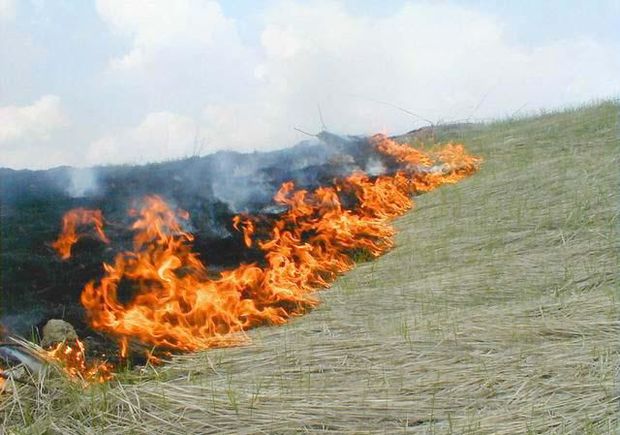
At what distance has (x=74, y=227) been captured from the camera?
17.9 ft

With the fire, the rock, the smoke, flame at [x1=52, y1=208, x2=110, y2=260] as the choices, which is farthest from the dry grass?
the smoke

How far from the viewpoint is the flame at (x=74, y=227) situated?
16.9 feet

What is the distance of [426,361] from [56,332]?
2024 mm

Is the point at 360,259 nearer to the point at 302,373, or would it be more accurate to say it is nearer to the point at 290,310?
the point at 290,310

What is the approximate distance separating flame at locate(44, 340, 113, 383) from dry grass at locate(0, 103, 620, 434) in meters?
0.12

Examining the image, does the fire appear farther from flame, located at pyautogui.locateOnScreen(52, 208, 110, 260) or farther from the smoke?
the smoke

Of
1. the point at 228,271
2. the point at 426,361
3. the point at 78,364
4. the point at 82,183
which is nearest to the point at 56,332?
the point at 78,364

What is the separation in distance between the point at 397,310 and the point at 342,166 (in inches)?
170

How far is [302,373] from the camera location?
3.49 metres

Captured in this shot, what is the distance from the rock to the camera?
4078mm

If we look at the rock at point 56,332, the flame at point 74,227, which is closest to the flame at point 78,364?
the rock at point 56,332

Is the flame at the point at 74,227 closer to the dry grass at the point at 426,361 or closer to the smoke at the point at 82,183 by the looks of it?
the smoke at the point at 82,183

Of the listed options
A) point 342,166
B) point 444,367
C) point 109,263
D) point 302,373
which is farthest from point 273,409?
point 342,166

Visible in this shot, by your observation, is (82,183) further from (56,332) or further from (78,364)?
(78,364)
